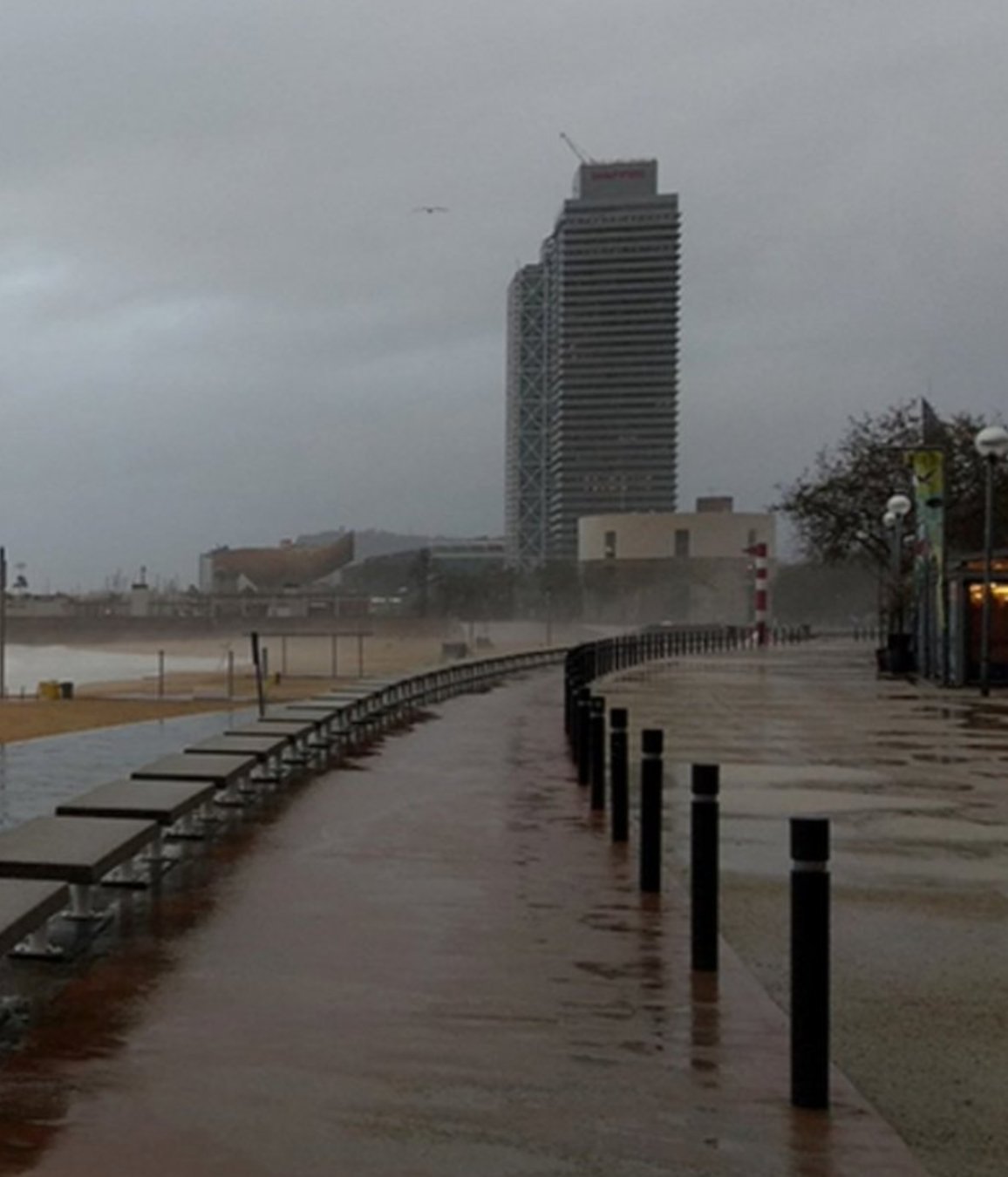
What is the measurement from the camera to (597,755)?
35.2 ft

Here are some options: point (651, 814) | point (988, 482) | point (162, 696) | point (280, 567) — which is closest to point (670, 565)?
point (280, 567)

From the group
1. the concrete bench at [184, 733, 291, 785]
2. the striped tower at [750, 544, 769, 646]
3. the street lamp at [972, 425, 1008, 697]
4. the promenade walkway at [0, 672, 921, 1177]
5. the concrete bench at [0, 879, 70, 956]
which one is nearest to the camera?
the promenade walkway at [0, 672, 921, 1177]

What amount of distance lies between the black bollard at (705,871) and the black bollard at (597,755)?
456cm

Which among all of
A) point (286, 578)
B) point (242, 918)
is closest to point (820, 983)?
point (242, 918)

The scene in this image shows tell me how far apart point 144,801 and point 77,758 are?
26.8ft

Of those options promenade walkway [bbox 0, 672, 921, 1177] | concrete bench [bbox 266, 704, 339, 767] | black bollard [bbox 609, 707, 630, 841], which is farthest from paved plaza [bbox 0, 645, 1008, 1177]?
concrete bench [bbox 266, 704, 339, 767]

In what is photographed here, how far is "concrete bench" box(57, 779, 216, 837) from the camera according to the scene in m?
7.29

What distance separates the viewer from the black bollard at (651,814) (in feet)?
23.9

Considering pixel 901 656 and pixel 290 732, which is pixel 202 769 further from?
pixel 901 656

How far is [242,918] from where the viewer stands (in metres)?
6.62

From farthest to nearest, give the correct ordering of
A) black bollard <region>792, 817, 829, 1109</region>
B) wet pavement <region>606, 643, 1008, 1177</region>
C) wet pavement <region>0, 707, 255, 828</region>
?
1. wet pavement <region>0, 707, 255, 828</region>
2. wet pavement <region>606, 643, 1008, 1177</region>
3. black bollard <region>792, 817, 829, 1109</region>

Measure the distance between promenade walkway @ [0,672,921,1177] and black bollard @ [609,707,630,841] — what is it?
0.92 m

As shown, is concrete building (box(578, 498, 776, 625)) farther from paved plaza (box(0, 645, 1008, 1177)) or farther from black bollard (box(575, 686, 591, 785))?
paved plaza (box(0, 645, 1008, 1177))

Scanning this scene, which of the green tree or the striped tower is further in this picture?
the striped tower
